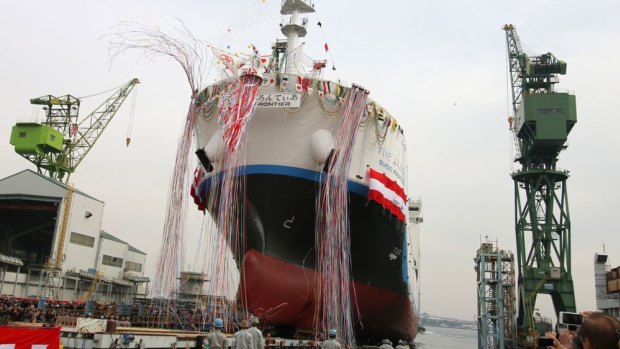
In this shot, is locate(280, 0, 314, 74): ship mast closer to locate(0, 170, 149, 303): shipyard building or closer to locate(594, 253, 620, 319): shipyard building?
locate(0, 170, 149, 303): shipyard building

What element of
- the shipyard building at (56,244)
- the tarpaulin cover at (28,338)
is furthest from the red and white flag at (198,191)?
the shipyard building at (56,244)

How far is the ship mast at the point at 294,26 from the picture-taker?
18.7m

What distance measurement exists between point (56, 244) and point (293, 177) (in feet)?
81.2

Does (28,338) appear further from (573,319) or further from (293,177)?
(293,177)

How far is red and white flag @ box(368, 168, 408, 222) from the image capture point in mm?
15429

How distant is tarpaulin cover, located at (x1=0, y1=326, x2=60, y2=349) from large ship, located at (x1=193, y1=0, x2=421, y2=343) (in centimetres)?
803

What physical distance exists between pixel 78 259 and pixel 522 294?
31.1m

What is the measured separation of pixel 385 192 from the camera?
15852mm

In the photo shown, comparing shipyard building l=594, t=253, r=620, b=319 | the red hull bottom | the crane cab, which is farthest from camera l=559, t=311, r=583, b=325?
the crane cab

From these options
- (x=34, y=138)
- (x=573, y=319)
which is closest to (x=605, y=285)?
(x=573, y=319)

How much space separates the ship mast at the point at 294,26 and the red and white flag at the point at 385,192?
553 centimetres

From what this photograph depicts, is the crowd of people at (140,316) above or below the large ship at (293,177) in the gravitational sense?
below

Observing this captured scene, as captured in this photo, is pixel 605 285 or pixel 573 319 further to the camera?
pixel 605 285

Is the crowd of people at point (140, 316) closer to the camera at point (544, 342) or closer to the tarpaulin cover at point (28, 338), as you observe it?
the tarpaulin cover at point (28, 338)
